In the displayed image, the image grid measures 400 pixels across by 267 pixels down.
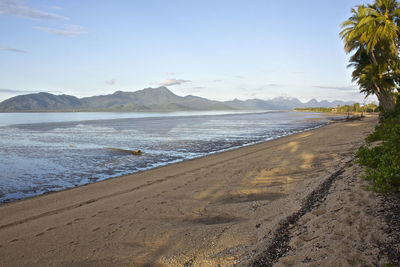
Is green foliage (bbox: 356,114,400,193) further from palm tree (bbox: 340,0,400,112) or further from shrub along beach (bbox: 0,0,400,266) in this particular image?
palm tree (bbox: 340,0,400,112)

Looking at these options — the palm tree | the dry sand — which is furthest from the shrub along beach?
the palm tree

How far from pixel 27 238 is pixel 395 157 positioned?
7.12 meters

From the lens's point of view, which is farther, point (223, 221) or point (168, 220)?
point (168, 220)

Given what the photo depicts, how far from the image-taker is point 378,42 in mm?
24781

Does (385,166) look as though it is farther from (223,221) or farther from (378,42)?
(378,42)

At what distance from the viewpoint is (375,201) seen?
430cm

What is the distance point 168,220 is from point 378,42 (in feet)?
92.5

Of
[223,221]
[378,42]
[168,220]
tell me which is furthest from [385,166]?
[378,42]

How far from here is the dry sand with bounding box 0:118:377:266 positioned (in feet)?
12.2

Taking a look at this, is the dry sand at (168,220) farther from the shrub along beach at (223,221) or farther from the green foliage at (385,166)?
the green foliage at (385,166)

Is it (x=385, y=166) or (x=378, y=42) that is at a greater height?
(x=378, y=42)

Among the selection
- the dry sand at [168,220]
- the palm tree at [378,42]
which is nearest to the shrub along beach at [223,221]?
the dry sand at [168,220]

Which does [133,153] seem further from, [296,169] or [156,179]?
[296,169]

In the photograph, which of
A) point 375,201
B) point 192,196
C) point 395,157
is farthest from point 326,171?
point 192,196
